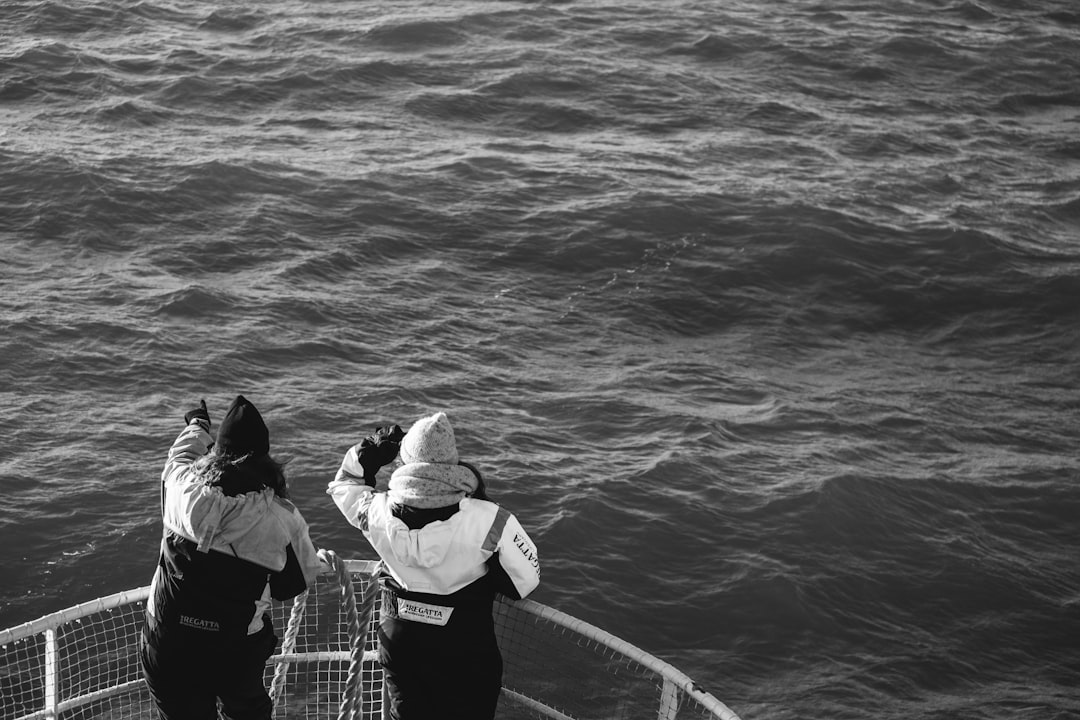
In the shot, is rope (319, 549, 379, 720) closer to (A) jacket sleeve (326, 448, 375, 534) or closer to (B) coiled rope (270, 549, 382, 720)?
(B) coiled rope (270, 549, 382, 720)

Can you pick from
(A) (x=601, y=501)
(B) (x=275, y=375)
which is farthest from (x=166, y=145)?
(A) (x=601, y=501)

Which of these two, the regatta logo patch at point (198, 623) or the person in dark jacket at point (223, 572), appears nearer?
the person in dark jacket at point (223, 572)

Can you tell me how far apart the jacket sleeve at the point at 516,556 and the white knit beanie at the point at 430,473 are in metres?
0.23

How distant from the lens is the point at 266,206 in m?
17.7

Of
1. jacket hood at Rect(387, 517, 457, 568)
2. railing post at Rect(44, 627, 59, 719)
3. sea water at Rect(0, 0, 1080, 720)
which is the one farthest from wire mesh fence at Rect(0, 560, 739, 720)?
jacket hood at Rect(387, 517, 457, 568)

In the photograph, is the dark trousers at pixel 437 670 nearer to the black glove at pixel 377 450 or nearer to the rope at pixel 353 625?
the rope at pixel 353 625

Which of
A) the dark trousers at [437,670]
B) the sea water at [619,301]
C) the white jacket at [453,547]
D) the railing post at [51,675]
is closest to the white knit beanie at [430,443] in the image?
the white jacket at [453,547]

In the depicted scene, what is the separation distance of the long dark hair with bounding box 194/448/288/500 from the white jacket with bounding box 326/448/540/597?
471 millimetres

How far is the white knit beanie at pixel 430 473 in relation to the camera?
5418mm

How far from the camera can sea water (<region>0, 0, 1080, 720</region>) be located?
11.6m

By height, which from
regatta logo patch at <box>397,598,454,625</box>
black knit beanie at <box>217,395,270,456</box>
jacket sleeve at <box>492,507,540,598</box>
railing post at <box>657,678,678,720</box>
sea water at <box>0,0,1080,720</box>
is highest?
black knit beanie at <box>217,395,270,456</box>

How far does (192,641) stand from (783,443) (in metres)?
9.18

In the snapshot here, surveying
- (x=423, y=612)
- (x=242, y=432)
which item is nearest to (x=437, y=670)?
(x=423, y=612)

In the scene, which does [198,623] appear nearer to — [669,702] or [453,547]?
[453,547]
